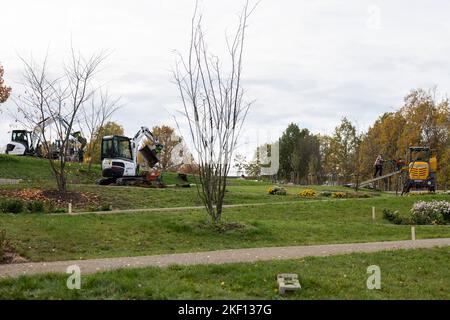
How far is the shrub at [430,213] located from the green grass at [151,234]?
2.09 meters

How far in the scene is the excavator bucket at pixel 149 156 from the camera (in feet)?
103

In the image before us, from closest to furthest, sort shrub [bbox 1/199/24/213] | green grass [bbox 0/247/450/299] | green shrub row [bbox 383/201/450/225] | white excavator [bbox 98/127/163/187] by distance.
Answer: green grass [bbox 0/247/450/299] → shrub [bbox 1/199/24/213] → green shrub row [bbox 383/201/450/225] → white excavator [bbox 98/127/163/187]

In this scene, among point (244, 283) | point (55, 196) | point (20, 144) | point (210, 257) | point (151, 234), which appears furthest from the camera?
point (20, 144)

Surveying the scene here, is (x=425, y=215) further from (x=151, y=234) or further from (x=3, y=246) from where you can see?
(x=3, y=246)

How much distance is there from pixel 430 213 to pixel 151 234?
1043 centimetres

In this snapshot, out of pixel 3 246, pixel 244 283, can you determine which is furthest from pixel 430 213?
pixel 3 246

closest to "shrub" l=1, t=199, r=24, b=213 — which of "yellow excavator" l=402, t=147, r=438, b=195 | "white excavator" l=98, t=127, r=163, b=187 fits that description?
"white excavator" l=98, t=127, r=163, b=187

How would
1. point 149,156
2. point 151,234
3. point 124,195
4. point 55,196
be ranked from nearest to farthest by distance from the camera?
point 151,234 < point 55,196 < point 124,195 < point 149,156

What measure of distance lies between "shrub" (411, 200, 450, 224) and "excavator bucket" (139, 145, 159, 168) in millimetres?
17401

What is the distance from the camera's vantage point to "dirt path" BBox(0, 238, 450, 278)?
8227mm

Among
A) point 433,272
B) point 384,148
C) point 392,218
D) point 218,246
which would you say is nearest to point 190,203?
point 392,218

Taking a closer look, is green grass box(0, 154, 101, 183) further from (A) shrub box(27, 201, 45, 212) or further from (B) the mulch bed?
(A) shrub box(27, 201, 45, 212)

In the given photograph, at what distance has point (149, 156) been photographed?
31.5m
